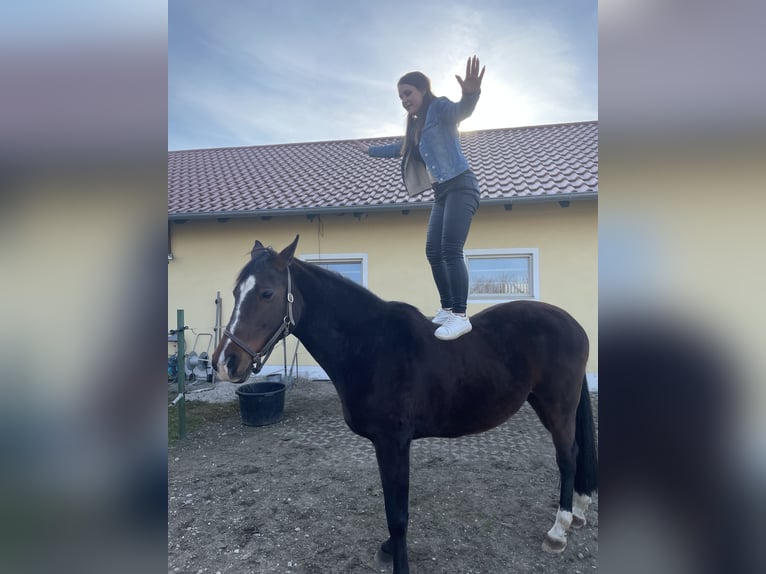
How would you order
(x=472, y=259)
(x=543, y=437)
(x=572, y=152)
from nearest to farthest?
(x=543, y=437)
(x=472, y=259)
(x=572, y=152)

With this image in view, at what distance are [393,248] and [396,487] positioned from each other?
5.37 m

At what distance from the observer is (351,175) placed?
28.9 ft

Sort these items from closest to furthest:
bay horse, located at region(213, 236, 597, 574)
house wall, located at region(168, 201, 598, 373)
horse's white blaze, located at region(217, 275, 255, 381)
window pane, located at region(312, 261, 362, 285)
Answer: horse's white blaze, located at region(217, 275, 255, 381), bay horse, located at region(213, 236, 597, 574), house wall, located at region(168, 201, 598, 373), window pane, located at region(312, 261, 362, 285)

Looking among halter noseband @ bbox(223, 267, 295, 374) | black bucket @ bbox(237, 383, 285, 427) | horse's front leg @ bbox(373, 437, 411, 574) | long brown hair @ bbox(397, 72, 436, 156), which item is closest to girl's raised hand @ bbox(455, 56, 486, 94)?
long brown hair @ bbox(397, 72, 436, 156)

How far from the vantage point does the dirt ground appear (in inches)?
95.0

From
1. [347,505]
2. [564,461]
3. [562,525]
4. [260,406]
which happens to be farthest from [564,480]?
[260,406]

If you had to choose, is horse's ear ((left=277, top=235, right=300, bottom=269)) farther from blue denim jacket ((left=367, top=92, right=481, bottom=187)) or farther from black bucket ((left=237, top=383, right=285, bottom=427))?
black bucket ((left=237, top=383, right=285, bottom=427))

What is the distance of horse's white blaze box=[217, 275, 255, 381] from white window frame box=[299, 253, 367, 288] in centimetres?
518

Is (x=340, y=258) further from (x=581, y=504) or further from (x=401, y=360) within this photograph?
(x=581, y=504)
